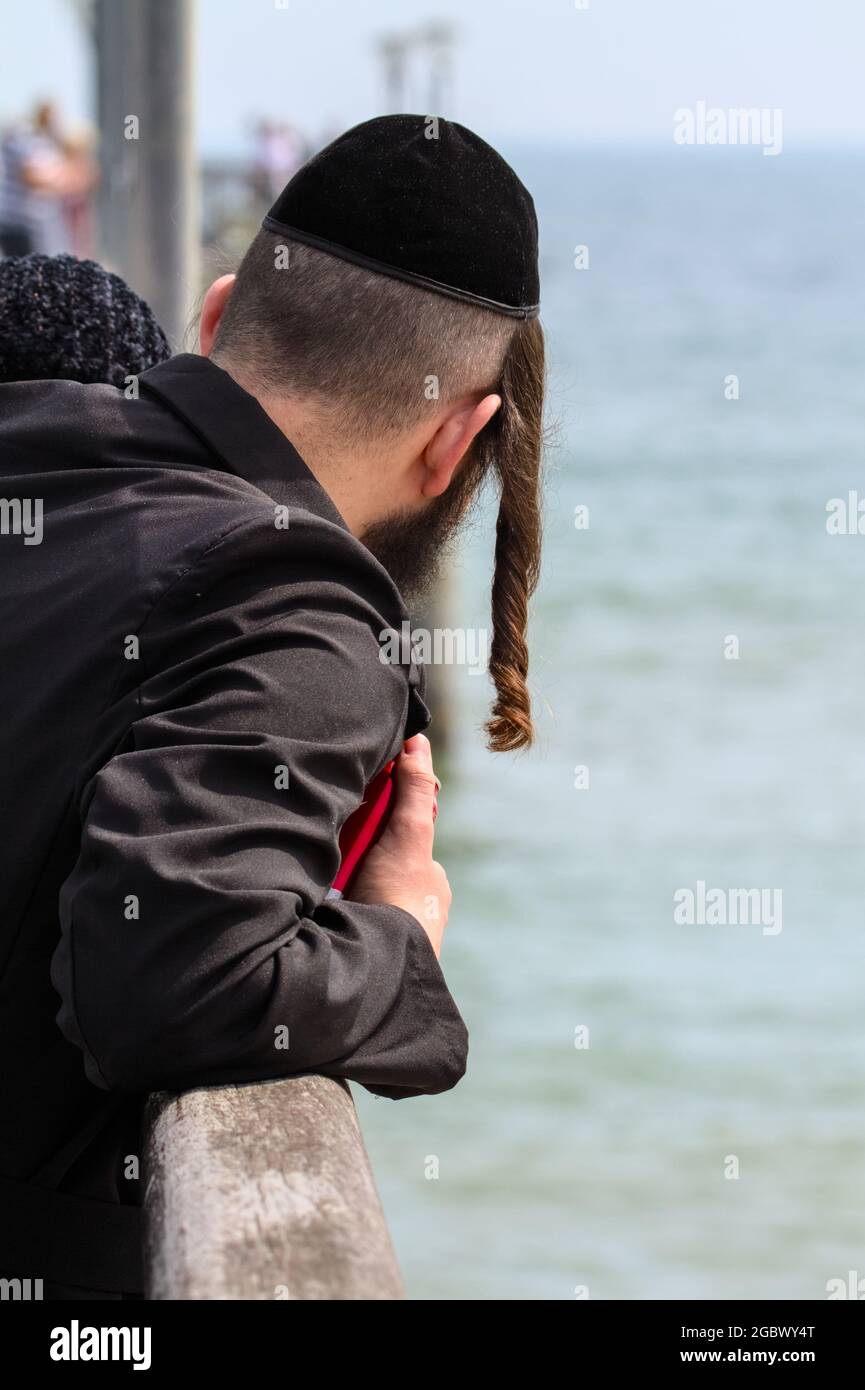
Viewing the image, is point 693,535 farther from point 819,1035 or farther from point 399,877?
point 399,877

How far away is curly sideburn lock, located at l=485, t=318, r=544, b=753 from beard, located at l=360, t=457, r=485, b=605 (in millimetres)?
39

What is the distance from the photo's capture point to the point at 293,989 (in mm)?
1348

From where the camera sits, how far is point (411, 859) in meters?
1.67

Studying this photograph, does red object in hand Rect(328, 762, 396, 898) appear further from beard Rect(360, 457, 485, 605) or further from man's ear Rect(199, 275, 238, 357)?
man's ear Rect(199, 275, 238, 357)

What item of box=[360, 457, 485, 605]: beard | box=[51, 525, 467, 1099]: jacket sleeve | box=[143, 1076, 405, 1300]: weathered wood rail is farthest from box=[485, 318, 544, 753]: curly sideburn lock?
box=[143, 1076, 405, 1300]: weathered wood rail

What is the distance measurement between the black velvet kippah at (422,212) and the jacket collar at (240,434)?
193 mm

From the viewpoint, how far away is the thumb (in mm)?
1704

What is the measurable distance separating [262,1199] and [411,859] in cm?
53

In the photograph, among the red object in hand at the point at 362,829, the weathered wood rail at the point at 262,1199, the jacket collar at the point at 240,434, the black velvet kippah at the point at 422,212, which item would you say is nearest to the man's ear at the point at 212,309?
the black velvet kippah at the point at 422,212

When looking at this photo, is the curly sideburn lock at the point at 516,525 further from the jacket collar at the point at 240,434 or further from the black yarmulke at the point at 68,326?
the black yarmulke at the point at 68,326

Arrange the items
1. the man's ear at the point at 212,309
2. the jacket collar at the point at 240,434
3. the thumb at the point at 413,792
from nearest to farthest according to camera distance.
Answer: the jacket collar at the point at 240,434 → the thumb at the point at 413,792 → the man's ear at the point at 212,309

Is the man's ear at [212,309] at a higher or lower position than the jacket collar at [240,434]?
higher

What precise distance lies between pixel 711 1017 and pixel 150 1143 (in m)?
6.25

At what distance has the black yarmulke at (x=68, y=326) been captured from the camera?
2041 millimetres
